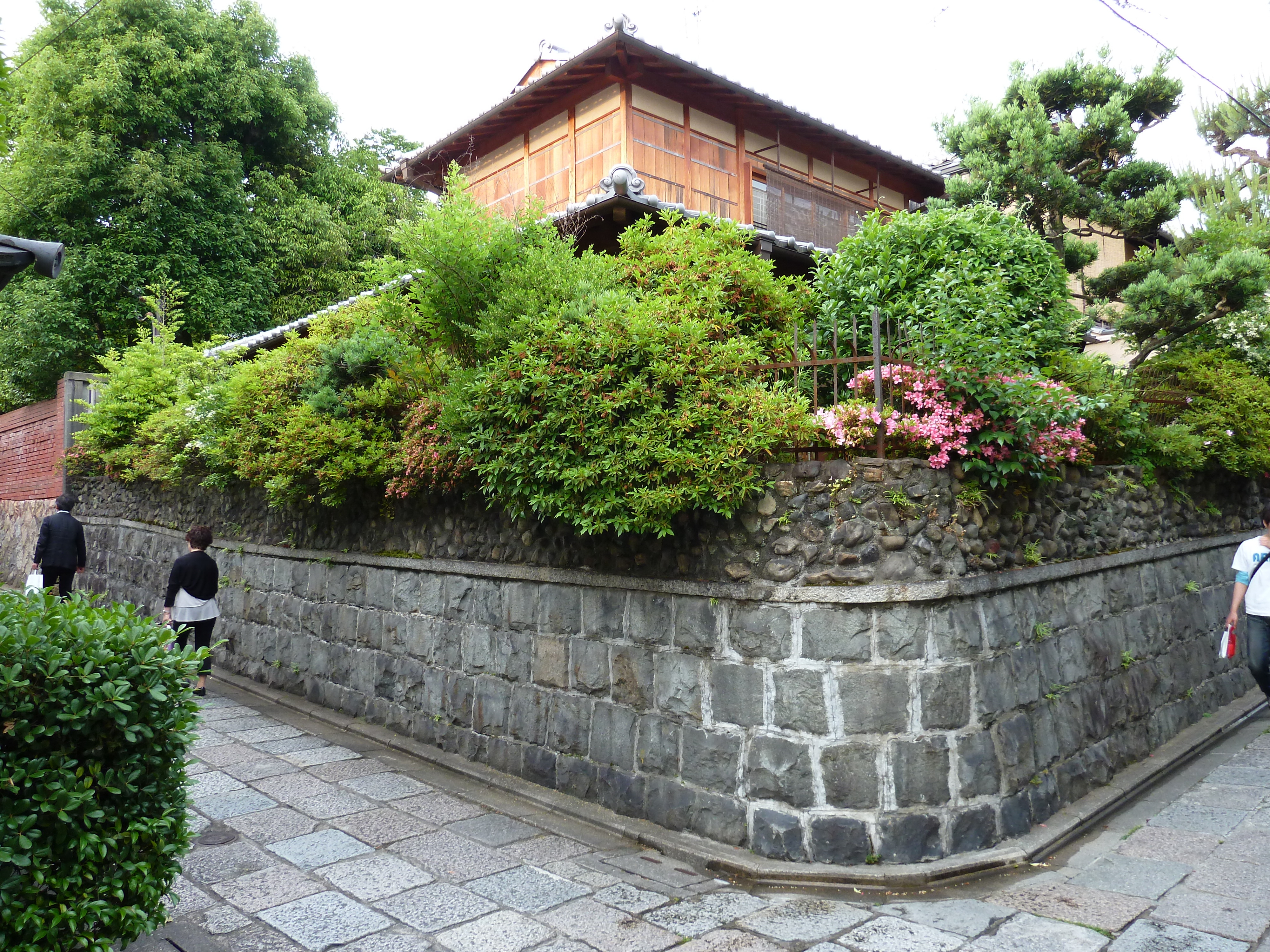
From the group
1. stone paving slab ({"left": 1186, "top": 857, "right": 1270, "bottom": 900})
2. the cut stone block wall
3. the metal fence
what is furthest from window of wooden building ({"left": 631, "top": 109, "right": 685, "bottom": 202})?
stone paving slab ({"left": 1186, "top": 857, "right": 1270, "bottom": 900})

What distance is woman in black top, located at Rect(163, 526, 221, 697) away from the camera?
27.0 feet

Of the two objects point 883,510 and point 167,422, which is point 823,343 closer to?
point 883,510

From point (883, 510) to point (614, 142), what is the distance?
8572mm

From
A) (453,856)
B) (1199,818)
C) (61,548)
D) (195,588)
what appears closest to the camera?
(453,856)

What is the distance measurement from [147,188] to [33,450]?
18.8 ft

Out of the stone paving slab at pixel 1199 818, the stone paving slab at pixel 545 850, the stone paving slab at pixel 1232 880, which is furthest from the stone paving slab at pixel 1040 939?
the stone paving slab at pixel 545 850

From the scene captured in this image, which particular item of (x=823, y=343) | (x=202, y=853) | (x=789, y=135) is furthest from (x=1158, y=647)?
(x=789, y=135)

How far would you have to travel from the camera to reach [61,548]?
387 inches

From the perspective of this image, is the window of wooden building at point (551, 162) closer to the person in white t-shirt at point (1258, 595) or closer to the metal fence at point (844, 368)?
the metal fence at point (844, 368)

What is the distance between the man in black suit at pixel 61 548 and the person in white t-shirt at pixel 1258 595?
39.1 ft

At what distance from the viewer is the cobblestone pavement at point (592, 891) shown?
3852 millimetres

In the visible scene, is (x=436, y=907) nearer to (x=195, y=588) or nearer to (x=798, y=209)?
(x=195, y=588)

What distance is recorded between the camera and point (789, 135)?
13.6 metres

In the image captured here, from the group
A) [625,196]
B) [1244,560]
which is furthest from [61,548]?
[1244,560]
